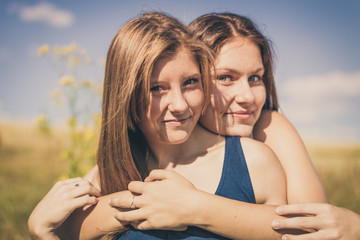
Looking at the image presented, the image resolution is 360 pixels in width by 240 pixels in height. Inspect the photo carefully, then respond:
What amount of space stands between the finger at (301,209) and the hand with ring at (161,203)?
1.51 ft

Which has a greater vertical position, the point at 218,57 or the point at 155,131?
the point at 218,57

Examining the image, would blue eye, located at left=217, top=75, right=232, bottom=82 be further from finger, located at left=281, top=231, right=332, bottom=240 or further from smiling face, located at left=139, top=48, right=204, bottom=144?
finger, located at left=281, top=231, right=332, bottom=240

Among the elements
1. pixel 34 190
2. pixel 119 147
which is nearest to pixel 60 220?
pixel 119 147

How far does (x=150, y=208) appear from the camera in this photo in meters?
1.59

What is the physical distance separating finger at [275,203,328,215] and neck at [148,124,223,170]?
23.4 inches

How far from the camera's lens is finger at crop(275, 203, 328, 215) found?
5.08ft

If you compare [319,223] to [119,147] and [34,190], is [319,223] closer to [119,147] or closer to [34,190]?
[119,147]

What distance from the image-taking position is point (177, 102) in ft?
5.45

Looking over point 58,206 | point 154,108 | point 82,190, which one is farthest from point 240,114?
point 58,206

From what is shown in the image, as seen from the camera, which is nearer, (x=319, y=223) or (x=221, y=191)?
(x=319, y=223)

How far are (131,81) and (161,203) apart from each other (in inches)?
27.2

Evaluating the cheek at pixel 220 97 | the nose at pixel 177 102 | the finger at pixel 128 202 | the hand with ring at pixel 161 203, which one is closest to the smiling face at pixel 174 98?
the nose at pixel 177 102

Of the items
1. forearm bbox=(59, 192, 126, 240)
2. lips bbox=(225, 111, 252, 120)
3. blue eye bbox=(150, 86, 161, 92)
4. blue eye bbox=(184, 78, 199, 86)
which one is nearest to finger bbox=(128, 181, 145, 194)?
forearm bbox=(59, 192, 126, 240)

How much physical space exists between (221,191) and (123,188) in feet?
2.23
